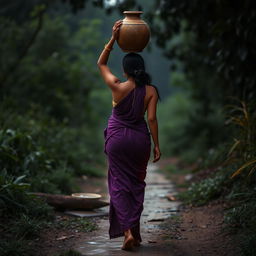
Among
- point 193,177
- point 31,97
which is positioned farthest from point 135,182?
point 31,97

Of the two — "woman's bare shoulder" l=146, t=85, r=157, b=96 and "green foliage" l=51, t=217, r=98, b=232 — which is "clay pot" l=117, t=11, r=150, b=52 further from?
"green foliage" l=51, t=217, r=98, b=232

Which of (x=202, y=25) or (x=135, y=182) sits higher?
(x=202, y=25)

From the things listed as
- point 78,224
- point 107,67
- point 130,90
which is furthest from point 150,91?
point 78,224

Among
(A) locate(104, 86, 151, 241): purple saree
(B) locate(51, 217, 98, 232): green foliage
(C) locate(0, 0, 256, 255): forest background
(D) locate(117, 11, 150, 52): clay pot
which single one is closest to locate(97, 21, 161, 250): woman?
(A) locate(104, 86, 151, 241): purple saree

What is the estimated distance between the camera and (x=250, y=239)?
459 centimetres

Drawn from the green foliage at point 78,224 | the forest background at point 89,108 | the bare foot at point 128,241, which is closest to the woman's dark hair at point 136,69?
the bare foot at point 128,241

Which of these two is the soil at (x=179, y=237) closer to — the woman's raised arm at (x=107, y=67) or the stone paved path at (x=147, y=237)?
the stone paved path at (x=147, y=237)

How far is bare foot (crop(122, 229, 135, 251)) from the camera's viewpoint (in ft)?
15.6

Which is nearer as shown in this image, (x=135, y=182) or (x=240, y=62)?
(x=135, y=182)

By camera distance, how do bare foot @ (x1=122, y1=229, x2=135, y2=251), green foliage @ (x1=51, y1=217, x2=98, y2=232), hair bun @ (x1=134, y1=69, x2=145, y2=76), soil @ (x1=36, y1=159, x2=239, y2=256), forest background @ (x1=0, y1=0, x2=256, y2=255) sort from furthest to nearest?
forest background @ (x1=0, y1=0, x2=256, y2=255)
green foliage @ (x1=51, y1=217, x2=98, y2=232)
hair bun @ (x1=134, y1=69, x2=145, y2=76)
soil @ (x1=36, y1=159, x2=239, y2=256)
bare foot @ (x1=122, y1=229, x2=135, y2=251)

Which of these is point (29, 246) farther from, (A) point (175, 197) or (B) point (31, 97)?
(B) point (31, 97)

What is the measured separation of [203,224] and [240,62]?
326 cm

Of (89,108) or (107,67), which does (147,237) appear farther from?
(89,108)

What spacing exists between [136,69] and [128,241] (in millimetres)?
1699
